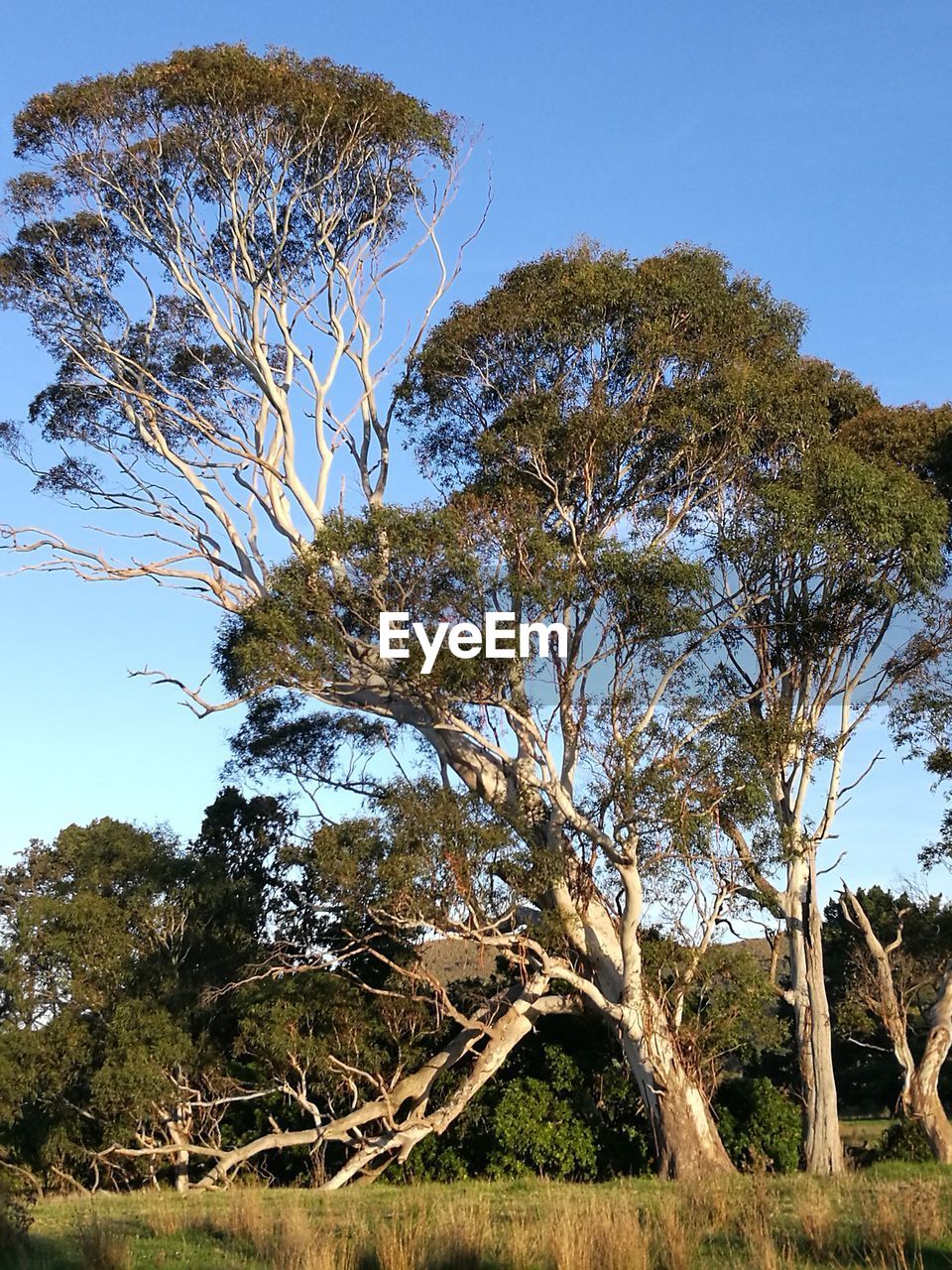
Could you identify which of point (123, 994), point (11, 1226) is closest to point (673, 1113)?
point (123, 994)

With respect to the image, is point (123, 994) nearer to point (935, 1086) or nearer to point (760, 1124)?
point (760, 1124)

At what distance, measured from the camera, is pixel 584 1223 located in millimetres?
8719

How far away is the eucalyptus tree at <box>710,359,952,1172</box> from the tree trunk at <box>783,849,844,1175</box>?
0.02 m

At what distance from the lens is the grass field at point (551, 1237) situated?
26.4ft

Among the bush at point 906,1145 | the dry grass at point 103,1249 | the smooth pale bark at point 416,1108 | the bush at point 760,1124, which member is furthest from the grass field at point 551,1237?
the bush at point 906,1145

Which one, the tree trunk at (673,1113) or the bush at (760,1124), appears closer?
the tree trunk at (673,1113)

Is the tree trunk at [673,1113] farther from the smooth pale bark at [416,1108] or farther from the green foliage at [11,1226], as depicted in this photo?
the green foliage at [11,1226]

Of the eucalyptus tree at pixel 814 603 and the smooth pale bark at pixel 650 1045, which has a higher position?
the eucalyptus tree at pixel 814 603

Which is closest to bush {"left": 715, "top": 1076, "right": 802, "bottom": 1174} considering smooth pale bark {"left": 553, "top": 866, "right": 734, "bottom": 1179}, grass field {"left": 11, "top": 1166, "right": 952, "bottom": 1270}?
smooth pale bark {"left": 553, "top": 866, "right": 734, "bottom": 1179}

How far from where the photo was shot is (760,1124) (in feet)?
70.5

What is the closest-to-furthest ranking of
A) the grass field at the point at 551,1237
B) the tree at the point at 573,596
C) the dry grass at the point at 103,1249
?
the grass field at the point at 551,1237
the dry grass at the point at 103,1249
the tree at the point at 573,596

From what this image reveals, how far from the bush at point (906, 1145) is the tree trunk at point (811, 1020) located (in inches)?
38.8

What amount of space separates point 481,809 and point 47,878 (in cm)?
1012

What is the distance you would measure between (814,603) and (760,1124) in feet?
27.9
